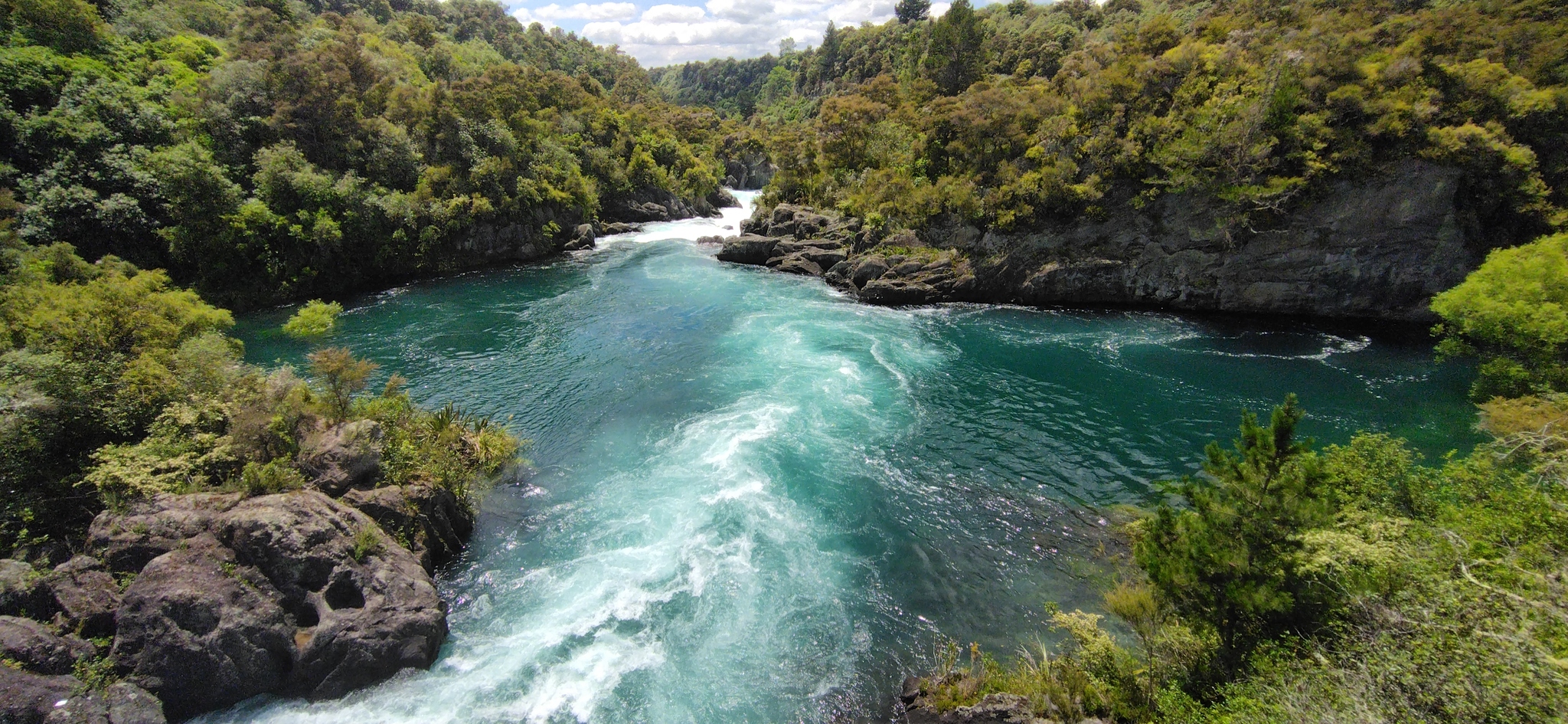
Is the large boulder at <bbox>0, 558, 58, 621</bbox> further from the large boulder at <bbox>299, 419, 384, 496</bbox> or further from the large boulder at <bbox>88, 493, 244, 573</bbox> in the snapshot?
the large boulder at <bbox>299, 419, 384, 496</bbox>

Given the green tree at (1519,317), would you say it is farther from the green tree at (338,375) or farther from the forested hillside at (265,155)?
the forested hillside at (265,155)

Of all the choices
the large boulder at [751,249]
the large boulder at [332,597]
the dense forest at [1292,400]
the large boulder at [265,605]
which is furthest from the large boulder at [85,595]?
the large boulder at [751,249]

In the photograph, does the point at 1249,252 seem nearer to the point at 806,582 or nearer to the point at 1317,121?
the point at 1317,121

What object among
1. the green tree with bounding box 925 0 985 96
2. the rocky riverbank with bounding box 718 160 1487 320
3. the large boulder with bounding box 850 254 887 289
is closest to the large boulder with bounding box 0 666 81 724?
the rocky riverbank with bounding box 718 160 1487 320

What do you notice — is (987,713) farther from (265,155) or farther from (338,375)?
(265,155)

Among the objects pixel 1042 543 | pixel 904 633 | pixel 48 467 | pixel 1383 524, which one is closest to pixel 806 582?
pixel 904 633
